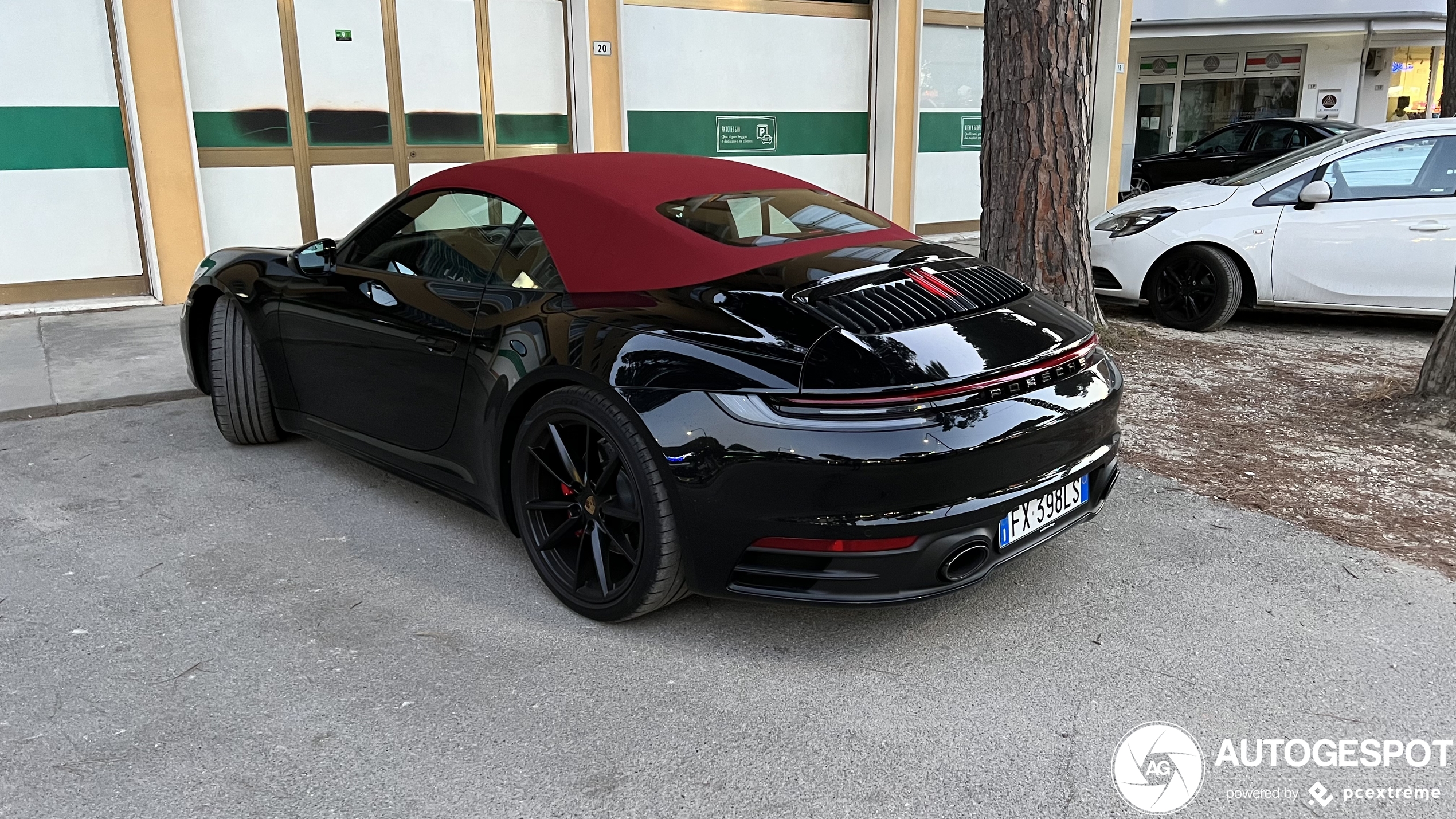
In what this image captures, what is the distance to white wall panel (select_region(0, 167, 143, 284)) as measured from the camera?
7.95 metres

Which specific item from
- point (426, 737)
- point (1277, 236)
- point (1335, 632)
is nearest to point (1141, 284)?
point (1277, 236)

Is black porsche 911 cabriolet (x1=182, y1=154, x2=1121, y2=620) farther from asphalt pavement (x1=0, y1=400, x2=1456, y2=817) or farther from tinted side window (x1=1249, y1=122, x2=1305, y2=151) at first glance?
tinted side window (x1=1249, y1=122, x2=1305, y2=151)

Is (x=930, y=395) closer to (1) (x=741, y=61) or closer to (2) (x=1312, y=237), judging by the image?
(2) (x=1312, y=237)

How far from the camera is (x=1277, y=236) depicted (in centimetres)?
729

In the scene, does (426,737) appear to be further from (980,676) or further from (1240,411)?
(1240,411)

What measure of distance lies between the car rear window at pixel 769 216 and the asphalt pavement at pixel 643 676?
1.21 meters

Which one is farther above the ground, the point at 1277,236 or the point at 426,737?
the point at 1277,236

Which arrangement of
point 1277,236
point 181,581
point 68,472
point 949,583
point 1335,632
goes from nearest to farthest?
point 949,583
point 1335,632
point 181,581
point 68,472
point 1277,236

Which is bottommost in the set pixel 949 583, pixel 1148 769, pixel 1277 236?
pixel 1148 769

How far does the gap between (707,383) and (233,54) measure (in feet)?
24.7

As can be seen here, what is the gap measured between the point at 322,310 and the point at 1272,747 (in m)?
3.59

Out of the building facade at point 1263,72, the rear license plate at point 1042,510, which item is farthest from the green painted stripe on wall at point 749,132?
the building facade at point 1263,72

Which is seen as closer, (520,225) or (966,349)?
(966,349)

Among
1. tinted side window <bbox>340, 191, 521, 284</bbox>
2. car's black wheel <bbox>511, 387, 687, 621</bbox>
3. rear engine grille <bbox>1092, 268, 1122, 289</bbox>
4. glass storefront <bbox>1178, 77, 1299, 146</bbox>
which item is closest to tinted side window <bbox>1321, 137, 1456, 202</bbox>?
rear engine grille <bbox>1092, 268, 1122, 289</bbox>
